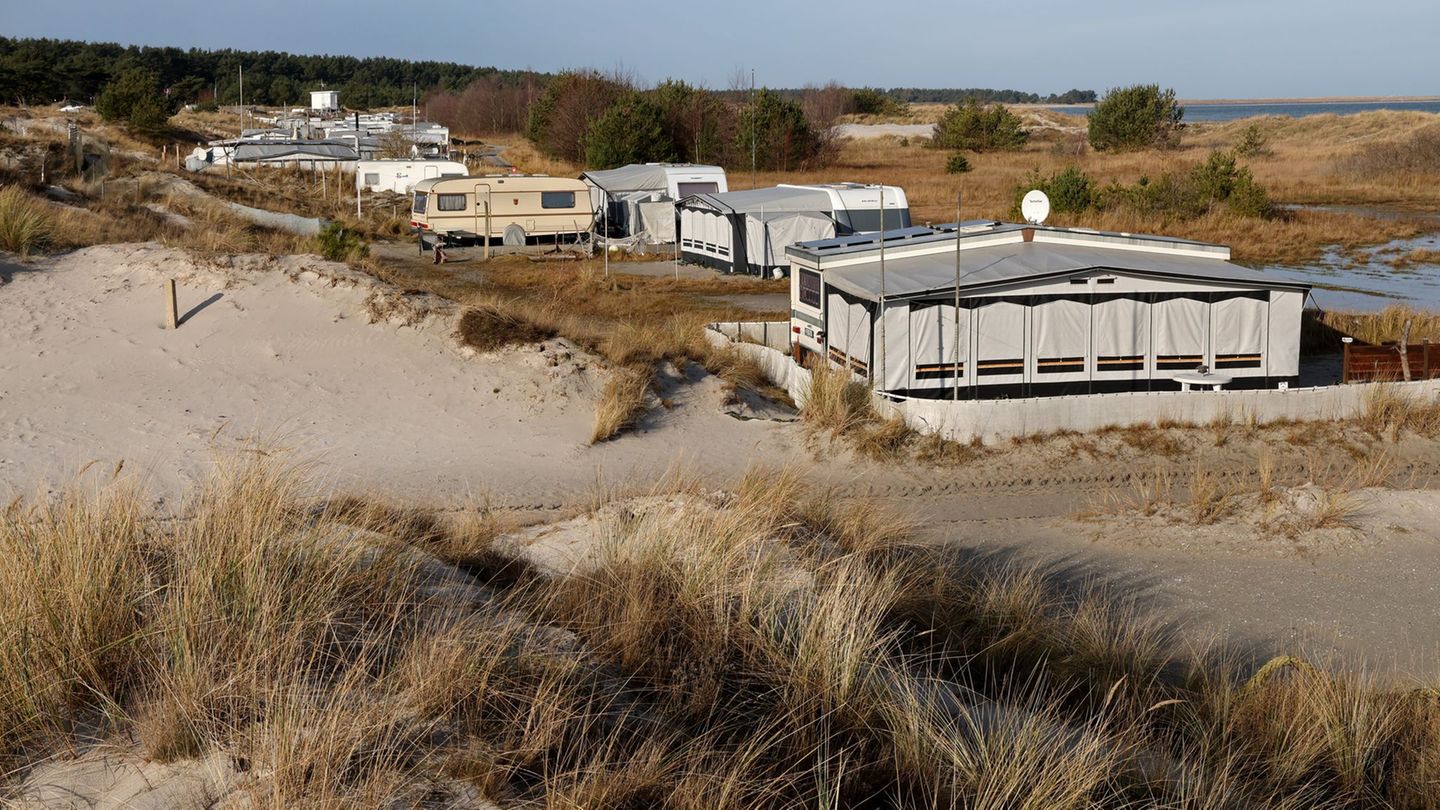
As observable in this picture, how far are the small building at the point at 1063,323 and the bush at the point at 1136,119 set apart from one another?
A: 5677cm

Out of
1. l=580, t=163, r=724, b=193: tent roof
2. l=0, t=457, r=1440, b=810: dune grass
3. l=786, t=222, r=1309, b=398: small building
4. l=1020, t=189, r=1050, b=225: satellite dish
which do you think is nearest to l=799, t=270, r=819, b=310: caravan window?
l=786, t=222, r=1309, b=398: small building

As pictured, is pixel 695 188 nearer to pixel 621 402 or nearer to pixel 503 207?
pixel 503 207

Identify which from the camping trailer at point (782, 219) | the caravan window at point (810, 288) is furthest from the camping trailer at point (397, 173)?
the caravan window at point (810, 288)

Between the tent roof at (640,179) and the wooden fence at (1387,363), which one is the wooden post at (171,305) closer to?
the wooden fence at (1387,363)

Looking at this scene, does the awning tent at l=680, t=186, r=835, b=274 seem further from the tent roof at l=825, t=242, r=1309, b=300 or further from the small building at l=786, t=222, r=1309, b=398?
the small building at l=786, t=222, r=1309, b=398

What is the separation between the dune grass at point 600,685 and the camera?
13.5ft

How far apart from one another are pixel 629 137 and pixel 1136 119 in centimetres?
3117

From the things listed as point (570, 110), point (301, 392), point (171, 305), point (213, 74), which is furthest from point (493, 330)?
point (213, 74)

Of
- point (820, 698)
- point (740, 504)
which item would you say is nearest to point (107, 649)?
point (820, 698)

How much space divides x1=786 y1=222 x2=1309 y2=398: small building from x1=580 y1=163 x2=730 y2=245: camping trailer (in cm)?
2020

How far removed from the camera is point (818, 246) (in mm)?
18266

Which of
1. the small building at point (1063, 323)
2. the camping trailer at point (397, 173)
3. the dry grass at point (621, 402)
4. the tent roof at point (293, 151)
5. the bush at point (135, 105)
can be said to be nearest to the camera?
the dry grass at point (621, 402)

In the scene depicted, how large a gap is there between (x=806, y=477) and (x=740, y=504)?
15.4 ft

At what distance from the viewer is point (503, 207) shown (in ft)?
114
